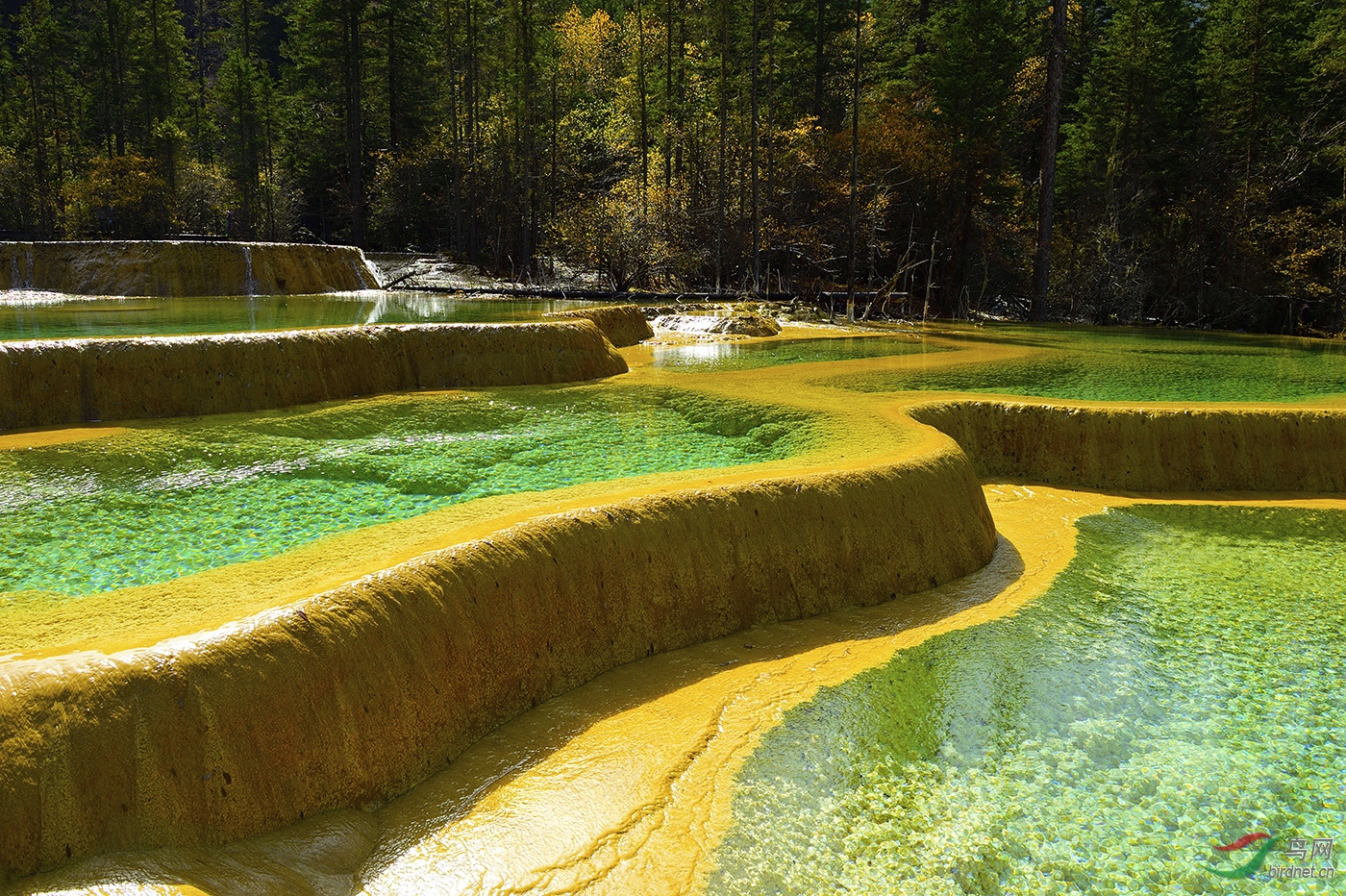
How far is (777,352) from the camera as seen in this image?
52.7 ft

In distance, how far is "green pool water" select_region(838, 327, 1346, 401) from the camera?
11695mm

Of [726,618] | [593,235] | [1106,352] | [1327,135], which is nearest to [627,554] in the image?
[726,618]

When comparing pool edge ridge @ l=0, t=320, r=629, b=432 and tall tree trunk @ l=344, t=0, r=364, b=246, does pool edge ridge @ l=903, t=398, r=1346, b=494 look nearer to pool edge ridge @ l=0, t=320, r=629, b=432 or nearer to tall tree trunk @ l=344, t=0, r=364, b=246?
pool edge ridge @ l=0, t=320, r=629, b=432

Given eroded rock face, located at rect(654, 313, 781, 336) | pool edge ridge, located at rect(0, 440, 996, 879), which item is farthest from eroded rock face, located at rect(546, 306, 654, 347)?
pool edge ridge, located at rect(0, 440, 996, 879)

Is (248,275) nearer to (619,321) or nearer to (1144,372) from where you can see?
(619,321)

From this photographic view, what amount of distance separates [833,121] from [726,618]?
32.4 metres

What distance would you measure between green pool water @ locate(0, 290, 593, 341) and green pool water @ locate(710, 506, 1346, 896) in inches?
384

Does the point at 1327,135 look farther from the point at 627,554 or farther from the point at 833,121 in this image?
the point at 627,554

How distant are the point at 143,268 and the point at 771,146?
1773 centimetres

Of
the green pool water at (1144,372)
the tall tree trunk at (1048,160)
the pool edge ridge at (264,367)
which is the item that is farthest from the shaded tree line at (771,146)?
the pool edge ridge at (264,367)

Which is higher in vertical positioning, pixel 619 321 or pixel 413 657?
pixel 619 321

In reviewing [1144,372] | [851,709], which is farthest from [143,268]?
[851,709]

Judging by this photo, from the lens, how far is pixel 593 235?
93.0 feet

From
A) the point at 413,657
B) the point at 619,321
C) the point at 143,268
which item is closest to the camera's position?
the point at 413,657
